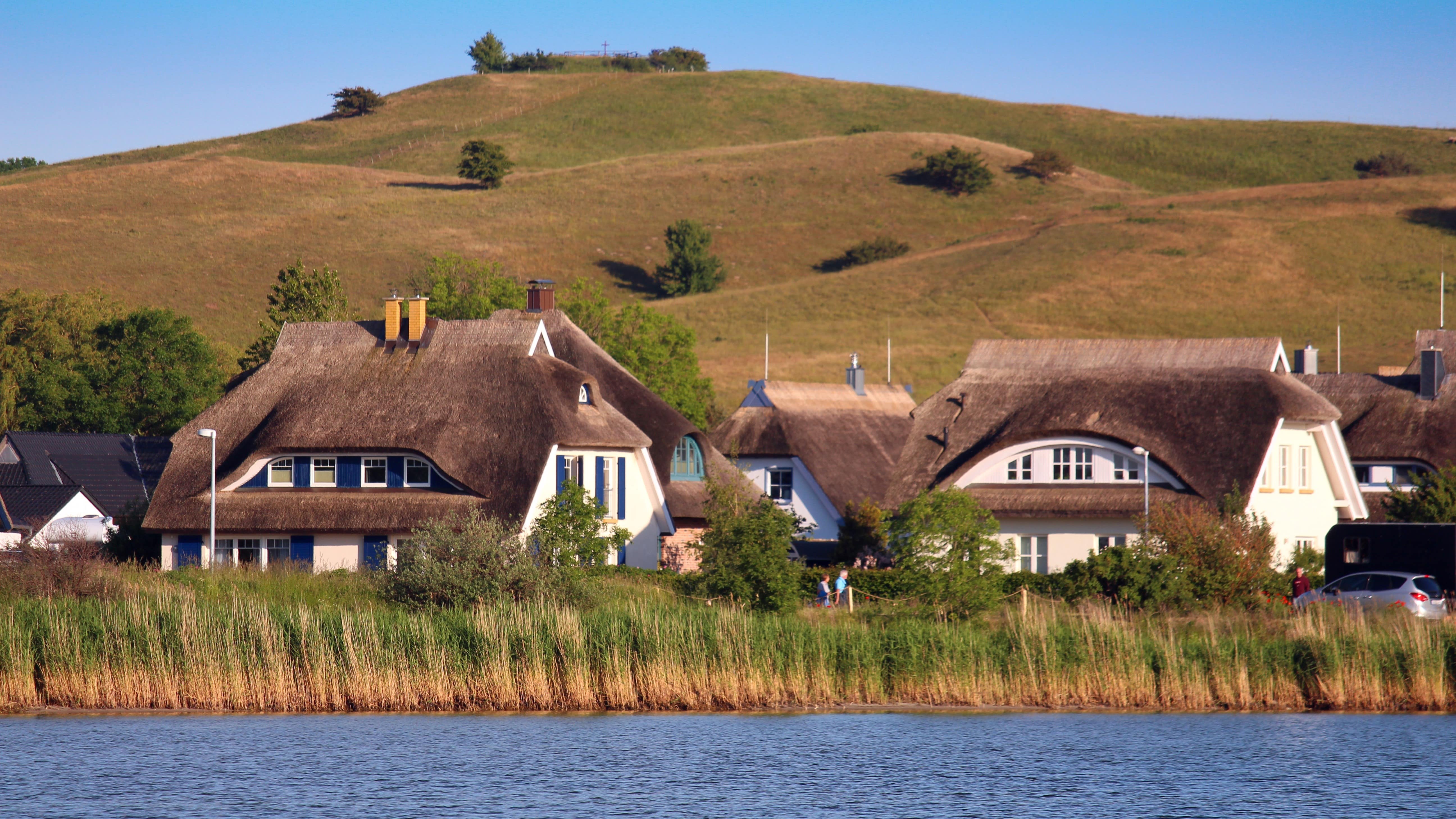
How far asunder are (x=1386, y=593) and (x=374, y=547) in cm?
2215

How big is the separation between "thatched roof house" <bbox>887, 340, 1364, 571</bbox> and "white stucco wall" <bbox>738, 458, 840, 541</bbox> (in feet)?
21.5

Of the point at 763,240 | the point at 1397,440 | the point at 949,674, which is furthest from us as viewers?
the point at 763,240

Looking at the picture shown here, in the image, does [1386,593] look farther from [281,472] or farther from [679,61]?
[679,61]

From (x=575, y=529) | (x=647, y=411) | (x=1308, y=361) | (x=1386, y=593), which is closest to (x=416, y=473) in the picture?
(x=575, y=529)

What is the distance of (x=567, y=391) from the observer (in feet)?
135

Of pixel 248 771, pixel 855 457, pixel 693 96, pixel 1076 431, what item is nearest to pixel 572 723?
pixel 248 771

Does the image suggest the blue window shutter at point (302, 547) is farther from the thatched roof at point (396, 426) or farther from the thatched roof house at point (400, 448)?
the thatched roof at point (396, 426)

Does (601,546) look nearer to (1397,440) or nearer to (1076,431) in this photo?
(1076,431)

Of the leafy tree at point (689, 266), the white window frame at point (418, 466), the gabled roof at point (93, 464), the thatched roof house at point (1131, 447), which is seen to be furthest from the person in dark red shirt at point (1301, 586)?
the leafy tree at point (689, 266)

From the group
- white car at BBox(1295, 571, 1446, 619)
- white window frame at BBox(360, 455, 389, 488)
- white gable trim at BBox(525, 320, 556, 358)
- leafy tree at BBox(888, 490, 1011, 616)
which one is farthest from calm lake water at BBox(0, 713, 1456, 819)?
white gable trim at BBox(525, 320, 556, 358)

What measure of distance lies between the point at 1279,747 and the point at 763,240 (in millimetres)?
94959

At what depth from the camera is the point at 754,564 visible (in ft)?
95.9

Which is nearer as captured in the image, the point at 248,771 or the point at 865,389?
the point at 248,771

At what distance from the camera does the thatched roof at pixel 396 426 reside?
1533 inches
